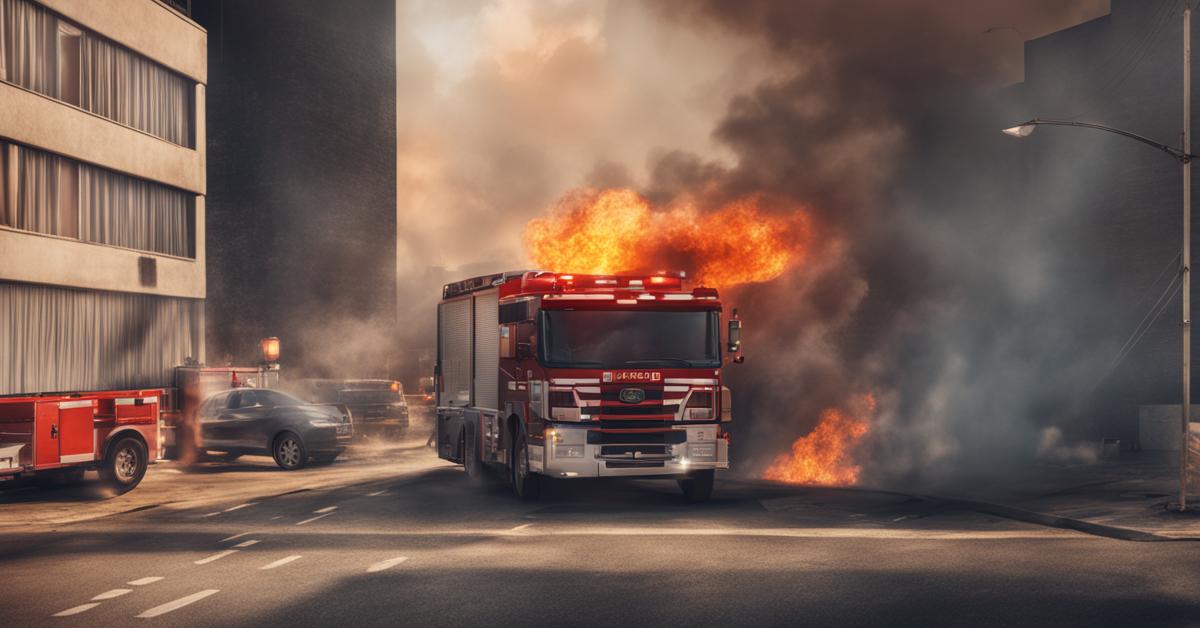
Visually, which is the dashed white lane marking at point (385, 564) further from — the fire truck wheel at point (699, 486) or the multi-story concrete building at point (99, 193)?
the multi-story concrete building at point (99, 193)

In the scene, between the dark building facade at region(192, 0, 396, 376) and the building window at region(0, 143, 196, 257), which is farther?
the dark building facade at region(192, 0, 396, 376)

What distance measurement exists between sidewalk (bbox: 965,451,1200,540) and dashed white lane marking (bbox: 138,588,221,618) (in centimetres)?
1014

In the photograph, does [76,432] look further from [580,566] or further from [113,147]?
[113,147]

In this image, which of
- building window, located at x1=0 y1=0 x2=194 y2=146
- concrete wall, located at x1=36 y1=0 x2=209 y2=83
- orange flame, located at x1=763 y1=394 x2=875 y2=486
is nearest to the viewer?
orange flame, located at x1=763 y1=394 x2=875 y2=486

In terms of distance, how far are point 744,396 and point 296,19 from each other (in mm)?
31020

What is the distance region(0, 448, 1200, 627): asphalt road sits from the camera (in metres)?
9.10

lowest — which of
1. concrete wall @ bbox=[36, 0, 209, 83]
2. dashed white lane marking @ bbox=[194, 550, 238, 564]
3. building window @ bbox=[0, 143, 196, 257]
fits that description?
dashed white lane marking @ bbox=[194, 550, 238, 564]

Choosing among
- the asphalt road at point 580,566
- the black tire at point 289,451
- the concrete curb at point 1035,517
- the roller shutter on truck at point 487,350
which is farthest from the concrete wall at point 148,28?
the concrete curb at point 1035,517

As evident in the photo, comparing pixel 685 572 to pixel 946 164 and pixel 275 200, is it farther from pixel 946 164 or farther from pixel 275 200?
pixel 275 200

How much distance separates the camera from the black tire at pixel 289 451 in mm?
25031

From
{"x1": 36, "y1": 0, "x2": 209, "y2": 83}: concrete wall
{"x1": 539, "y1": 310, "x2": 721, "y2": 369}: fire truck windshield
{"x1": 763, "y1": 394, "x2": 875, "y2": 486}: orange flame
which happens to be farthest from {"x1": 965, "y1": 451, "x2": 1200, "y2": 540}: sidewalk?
{"x1": 36, "y1": 0, "x2": 209, "y2": 83}: concrete wall

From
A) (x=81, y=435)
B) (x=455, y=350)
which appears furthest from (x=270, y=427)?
(x=81, y=435)

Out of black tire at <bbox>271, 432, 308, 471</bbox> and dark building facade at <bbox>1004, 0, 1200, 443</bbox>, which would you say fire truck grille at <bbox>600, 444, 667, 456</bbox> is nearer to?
black tire at <bbox>271, 432, 308, 471</bbox>

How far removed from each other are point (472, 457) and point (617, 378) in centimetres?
478
